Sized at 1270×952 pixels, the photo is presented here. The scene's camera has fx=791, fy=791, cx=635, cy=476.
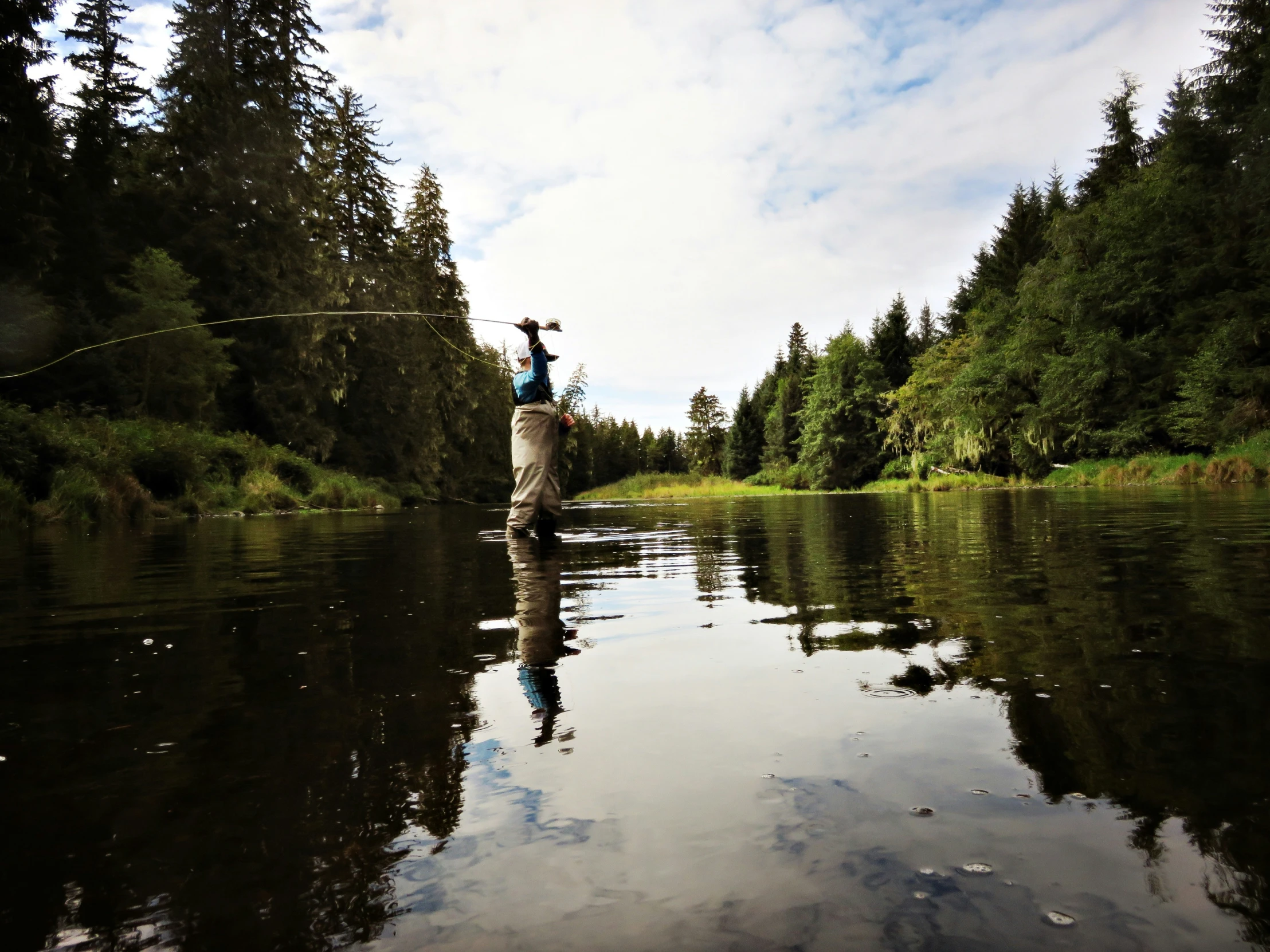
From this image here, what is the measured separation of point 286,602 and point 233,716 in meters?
2.60

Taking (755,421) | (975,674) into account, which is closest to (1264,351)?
(975,674)

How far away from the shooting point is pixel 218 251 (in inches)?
1204

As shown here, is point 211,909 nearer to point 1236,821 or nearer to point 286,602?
point 1236,821

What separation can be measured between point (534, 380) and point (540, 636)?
216 inches

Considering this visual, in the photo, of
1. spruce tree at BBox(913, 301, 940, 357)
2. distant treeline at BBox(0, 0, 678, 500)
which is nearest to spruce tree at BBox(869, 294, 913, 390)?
spruce tree at BBox(913, 301, 940, 357)

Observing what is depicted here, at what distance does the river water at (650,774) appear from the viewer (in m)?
1.27

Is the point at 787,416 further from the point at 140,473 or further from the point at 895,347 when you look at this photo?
the point at 140,473

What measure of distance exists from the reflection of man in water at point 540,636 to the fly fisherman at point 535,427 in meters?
1.80

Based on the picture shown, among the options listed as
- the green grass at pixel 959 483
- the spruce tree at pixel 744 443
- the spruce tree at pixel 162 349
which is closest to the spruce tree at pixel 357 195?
the spruce tree at pixel 162 349

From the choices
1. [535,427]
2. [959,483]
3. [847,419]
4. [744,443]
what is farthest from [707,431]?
[535,427]

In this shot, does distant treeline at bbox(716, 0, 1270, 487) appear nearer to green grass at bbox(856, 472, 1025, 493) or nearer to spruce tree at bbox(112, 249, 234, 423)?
green grass at bbox(856, 472, 1025, 493)

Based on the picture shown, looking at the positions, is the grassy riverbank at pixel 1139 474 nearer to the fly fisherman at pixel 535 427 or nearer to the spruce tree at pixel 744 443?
the fly fisherman at pixel 535 427

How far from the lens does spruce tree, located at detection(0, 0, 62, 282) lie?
20.7 m

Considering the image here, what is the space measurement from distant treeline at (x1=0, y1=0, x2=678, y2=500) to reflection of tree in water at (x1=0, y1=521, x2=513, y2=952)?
16.0m
